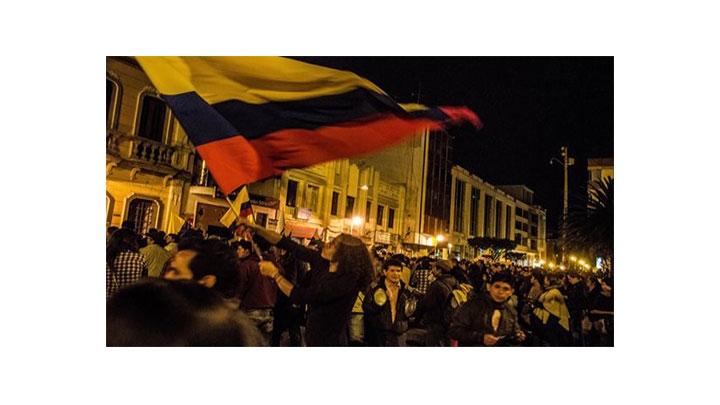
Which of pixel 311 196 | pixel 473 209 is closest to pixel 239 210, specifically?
pixel 311 196

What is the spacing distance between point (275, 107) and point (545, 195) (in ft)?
12.2

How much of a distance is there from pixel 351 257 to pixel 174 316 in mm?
2374

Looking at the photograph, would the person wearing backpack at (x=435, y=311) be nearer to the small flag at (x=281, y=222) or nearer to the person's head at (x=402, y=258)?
the person's head at (x=402, y=258)

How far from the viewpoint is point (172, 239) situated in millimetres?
5941

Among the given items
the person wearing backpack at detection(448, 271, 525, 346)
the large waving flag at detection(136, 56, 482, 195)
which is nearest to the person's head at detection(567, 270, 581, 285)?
the person wearing backpack at detection(448, 271, 525, 346)

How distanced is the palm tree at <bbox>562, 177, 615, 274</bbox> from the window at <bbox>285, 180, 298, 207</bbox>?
11.4 ft

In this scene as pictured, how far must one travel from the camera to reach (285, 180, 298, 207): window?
6.09m

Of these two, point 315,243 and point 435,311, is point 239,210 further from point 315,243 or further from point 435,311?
point 435,311

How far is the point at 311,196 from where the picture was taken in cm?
622

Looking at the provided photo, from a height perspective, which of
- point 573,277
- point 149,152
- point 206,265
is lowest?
point 206,265

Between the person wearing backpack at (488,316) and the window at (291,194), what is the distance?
2.34 metres

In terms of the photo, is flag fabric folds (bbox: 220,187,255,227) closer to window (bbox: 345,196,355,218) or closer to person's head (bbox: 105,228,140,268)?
person's head (bbox: 105,228,140,268)

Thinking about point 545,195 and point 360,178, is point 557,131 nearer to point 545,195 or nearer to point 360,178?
point 545,195

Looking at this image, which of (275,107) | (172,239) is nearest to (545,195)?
(275,107)
